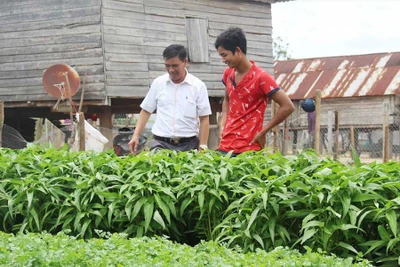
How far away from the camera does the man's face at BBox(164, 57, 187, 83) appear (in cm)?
800

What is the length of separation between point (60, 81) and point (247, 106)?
1207 cm

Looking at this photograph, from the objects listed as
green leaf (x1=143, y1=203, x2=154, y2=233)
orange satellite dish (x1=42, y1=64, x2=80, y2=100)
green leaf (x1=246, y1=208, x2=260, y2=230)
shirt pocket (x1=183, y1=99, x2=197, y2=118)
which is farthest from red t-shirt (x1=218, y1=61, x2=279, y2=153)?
orange satellite dish (x1=42, y1=64, x2=80, y2=100)

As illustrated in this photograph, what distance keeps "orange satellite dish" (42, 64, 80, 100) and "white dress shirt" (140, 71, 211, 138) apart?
10566 millimetres

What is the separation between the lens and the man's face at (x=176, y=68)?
8000 mm

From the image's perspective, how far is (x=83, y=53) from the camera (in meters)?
19.1

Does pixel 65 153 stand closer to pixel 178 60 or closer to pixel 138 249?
pixel 178 60

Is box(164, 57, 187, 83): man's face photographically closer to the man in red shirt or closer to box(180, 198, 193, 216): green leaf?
the man in red shirt

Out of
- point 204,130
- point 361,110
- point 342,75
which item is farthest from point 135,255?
point 342,75

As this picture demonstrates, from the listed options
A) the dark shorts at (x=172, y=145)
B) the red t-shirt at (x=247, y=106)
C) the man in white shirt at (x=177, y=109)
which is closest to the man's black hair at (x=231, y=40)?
the red t-shirt at (x=247, y=106)

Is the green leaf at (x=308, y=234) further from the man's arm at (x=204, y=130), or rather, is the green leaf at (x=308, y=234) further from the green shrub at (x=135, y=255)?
the man's arm at (x=204, y=130)

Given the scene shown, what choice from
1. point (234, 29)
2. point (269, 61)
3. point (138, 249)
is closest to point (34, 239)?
point (138, 249)

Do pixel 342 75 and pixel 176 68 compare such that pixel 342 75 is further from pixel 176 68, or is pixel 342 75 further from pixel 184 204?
pixel 184 204

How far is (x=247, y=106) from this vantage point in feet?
23.7

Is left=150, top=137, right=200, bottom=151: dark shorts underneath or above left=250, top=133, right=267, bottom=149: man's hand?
underneath
